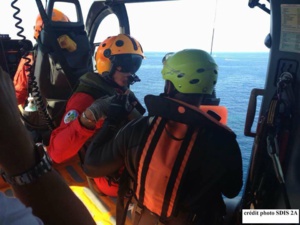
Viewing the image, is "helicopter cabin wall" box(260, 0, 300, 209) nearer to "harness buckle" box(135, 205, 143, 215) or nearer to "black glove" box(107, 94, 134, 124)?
"harness buckle" box(135, 205, 143, 215)

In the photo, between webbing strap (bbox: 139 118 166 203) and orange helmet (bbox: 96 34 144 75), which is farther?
orange helmet (bbox: 96 34 144 75)

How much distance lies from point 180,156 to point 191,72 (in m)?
0.51

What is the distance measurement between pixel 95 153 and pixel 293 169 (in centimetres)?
113

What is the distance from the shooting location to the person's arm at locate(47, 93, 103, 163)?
2078 millimetres

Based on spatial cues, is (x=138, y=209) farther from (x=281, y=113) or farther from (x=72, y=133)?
(x=281, y=113)

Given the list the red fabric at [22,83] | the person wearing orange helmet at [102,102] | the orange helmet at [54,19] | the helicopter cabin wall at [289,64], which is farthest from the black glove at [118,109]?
the orange helmet at [54,19]

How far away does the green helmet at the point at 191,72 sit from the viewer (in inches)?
70.3

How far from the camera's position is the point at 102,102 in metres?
2.07

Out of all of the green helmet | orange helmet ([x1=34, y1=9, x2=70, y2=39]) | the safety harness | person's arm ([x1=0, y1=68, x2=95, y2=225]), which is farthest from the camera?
orange helmet ([x1=34, y1=9, x2=70, y2=39])

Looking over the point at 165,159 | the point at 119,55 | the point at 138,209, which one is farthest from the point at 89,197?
the point at 165,159

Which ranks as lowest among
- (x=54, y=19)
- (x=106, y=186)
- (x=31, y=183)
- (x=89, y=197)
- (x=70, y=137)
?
(x=89, y=197)

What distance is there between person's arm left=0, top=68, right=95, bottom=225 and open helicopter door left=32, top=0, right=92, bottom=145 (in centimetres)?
249

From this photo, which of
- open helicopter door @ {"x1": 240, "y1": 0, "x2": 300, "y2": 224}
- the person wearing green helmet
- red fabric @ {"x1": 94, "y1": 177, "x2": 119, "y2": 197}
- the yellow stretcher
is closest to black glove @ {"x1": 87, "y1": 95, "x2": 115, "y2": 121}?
the person wearing green helmet

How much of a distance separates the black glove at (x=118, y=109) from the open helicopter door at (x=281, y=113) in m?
0.79
